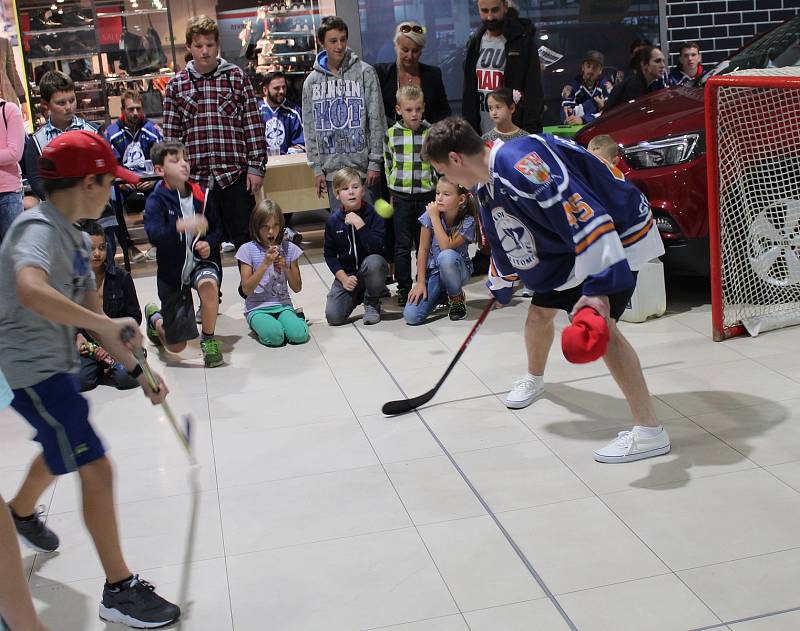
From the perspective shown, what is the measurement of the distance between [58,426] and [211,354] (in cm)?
275

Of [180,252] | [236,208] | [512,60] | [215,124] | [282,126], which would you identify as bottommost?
[180,252]

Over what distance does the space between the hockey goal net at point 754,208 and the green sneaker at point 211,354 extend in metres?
2.72

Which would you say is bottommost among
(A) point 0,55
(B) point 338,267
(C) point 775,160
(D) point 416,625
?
(D) point 416,625

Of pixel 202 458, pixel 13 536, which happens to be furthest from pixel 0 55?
pixel 13 536

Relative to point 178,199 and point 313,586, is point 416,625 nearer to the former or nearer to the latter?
point 313,586

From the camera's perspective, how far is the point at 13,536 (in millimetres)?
2525

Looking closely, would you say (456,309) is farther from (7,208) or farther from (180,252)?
(7,208)

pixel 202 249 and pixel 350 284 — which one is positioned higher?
pixel 202 249

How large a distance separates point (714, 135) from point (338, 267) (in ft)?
7.95

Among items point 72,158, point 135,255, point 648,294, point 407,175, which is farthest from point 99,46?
point 72,158

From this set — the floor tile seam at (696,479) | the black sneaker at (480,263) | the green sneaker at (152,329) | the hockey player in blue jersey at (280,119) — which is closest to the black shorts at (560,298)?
the floor tile seam at (696,479)

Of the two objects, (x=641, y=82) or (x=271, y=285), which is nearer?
(x=271, y=285)

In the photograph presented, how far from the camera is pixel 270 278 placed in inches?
239

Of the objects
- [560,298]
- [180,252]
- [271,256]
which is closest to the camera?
[560,298]
